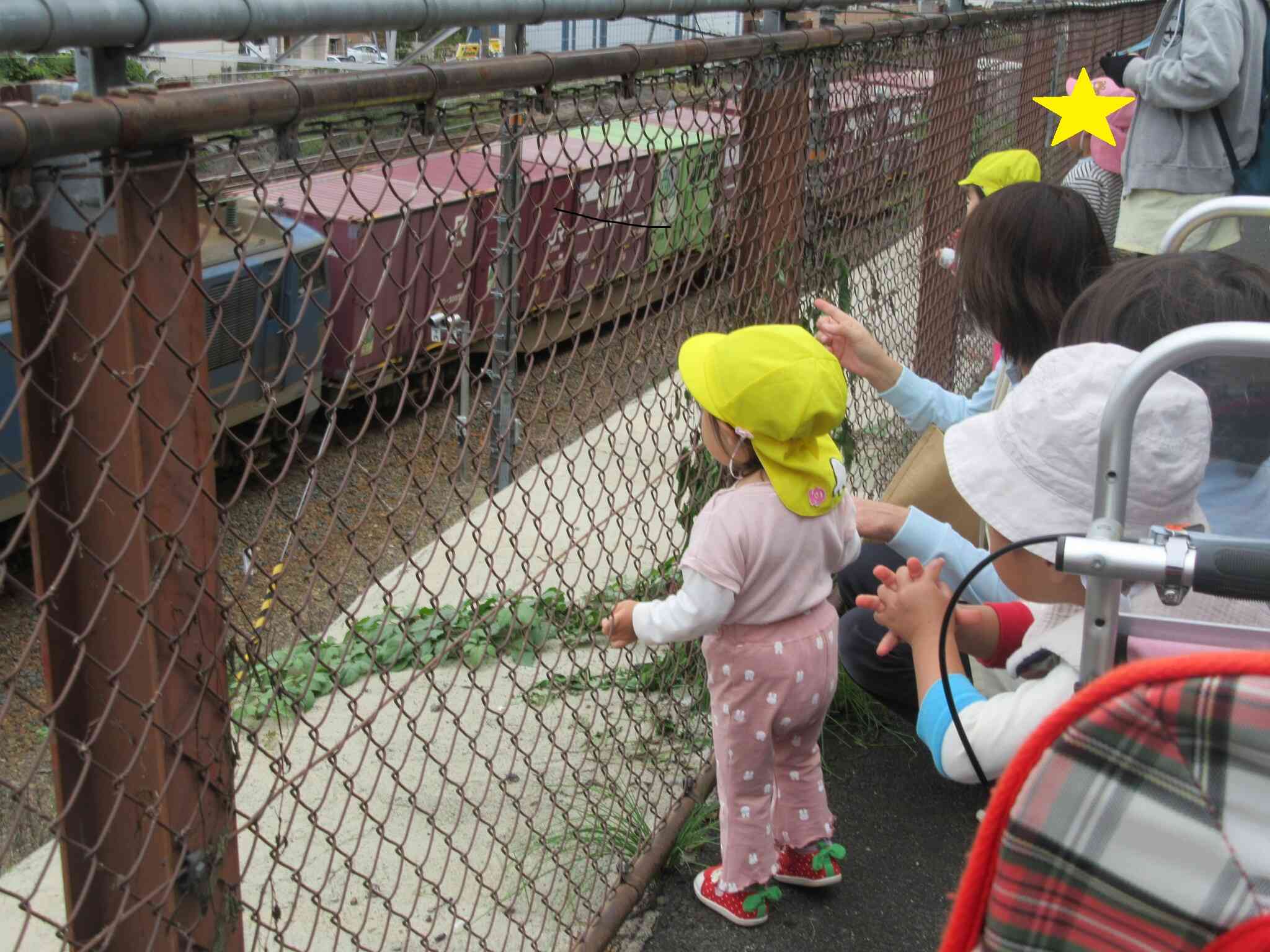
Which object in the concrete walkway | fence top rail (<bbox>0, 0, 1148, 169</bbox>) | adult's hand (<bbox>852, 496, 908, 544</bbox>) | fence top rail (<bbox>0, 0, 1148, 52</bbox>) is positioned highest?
fence top rail (<bbox>0, 0, 1148, 52</bbox>)

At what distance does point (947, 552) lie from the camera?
8.65ft

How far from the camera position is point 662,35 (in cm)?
1967

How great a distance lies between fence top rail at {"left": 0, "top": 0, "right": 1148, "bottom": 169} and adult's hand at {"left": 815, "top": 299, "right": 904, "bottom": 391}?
77 centimetres

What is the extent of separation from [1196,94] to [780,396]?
333cm

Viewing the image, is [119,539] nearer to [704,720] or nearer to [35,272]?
[35,272]

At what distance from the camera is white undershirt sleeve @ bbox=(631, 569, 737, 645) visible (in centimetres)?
245

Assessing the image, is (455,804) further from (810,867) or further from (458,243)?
(458,243)

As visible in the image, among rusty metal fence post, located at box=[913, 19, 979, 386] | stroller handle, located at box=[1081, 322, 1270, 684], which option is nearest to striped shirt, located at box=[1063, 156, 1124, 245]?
rusty metal fence post, located at box=[913, 19, 979, 386]

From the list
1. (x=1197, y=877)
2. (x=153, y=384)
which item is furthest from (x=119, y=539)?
(x=1197, y=877)

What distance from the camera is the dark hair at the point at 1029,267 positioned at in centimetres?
311

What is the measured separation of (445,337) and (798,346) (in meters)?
0.76

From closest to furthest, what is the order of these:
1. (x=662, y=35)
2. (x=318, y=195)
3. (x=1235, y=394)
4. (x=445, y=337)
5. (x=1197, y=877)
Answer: (x=1197, y=877), (x=1235, y=394), (x=445, y=337), (x=318, y=195), (x=662, y=35)

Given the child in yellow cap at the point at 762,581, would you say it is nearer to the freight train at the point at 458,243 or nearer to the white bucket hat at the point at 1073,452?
the freight train at the point at 458,243

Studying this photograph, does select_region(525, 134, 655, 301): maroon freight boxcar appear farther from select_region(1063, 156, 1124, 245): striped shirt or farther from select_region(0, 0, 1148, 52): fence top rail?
select_region(1063, 156, 1124, 245): striped shirt
